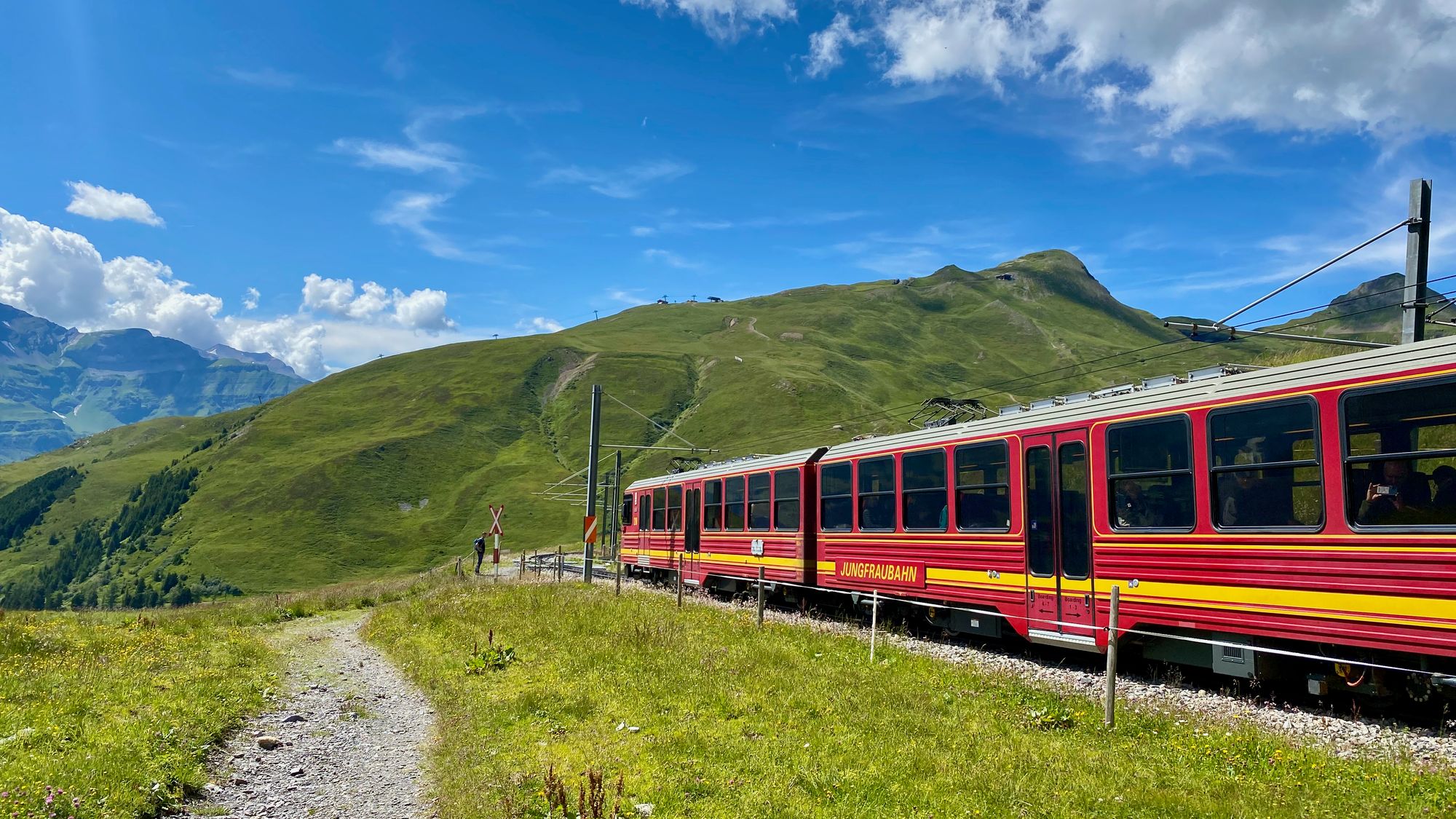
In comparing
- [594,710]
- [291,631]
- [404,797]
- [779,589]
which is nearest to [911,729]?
[594,710]

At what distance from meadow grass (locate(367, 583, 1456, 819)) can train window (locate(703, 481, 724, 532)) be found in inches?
474

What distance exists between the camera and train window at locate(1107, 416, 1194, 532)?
12.0 m

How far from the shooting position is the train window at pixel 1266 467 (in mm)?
10406

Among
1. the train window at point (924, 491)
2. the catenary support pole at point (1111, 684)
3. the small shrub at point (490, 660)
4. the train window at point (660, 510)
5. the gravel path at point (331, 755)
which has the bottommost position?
the gravel path at point (331, 755)

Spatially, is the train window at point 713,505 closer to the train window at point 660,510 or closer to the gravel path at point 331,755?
the train window at point 660,510

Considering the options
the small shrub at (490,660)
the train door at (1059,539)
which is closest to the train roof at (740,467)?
the train door at (1059,539)

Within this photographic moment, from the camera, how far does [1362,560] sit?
32.3ft

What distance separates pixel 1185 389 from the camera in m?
12.2

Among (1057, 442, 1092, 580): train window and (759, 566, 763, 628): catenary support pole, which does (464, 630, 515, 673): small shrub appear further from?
(1057, 442, 1092, 580): train window

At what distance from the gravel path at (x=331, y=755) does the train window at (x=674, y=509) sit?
46.9 ft

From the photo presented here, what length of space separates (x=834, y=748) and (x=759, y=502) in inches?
607

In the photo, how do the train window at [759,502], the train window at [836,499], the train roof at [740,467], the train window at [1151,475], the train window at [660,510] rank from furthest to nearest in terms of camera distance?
1. the train window at [660,510]
2. the train window at [759,502]
3. the train roof at [740,467]
4. the train window at [836,499]
5. the train window at [1151,475]

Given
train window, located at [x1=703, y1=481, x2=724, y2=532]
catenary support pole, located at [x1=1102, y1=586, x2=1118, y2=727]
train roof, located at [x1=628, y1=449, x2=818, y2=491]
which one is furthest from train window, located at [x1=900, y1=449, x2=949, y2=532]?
train window, located at [x1=703, y1=481, x2=724, y2=532]

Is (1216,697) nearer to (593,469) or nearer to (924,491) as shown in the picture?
(924,491)
